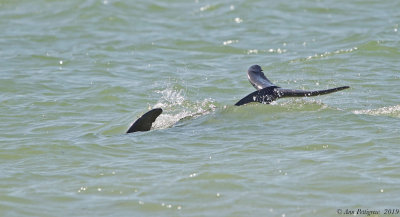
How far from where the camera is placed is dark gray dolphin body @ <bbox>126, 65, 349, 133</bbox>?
25.7ft

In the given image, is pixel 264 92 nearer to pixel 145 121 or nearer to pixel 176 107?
pixel 145 121

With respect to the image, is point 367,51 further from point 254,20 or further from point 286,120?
point 286,120

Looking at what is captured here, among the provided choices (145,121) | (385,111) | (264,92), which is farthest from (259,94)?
(385,111)

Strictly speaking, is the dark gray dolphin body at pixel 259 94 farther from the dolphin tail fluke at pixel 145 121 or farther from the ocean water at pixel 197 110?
the ocean water at pixel 197 110

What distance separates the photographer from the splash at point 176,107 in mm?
8539

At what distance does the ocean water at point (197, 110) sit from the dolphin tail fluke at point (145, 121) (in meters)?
0.11

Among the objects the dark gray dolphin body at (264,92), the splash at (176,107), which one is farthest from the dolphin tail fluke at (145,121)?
the dark gray dolphin body at (264,92)

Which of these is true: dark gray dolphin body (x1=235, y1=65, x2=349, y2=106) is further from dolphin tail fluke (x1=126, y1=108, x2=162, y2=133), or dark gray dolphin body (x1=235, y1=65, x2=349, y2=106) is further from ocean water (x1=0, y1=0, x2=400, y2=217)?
dolphin tail fluke (x1=126, y1=108, x2=162, y2=133)

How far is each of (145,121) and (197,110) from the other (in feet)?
4.72

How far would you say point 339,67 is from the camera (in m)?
11.2

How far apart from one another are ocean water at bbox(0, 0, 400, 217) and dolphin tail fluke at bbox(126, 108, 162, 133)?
108 millimetres

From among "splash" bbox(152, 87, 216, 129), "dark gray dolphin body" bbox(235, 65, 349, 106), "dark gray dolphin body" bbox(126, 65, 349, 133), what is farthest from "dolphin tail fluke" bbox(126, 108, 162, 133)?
"dark gray dolphin body" bbox(235, 65, 349, 106)

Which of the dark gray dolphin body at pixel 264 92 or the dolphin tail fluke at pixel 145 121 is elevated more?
the dark gray dolphin body at pixel 264 92

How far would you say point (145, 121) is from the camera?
25.9 feet
